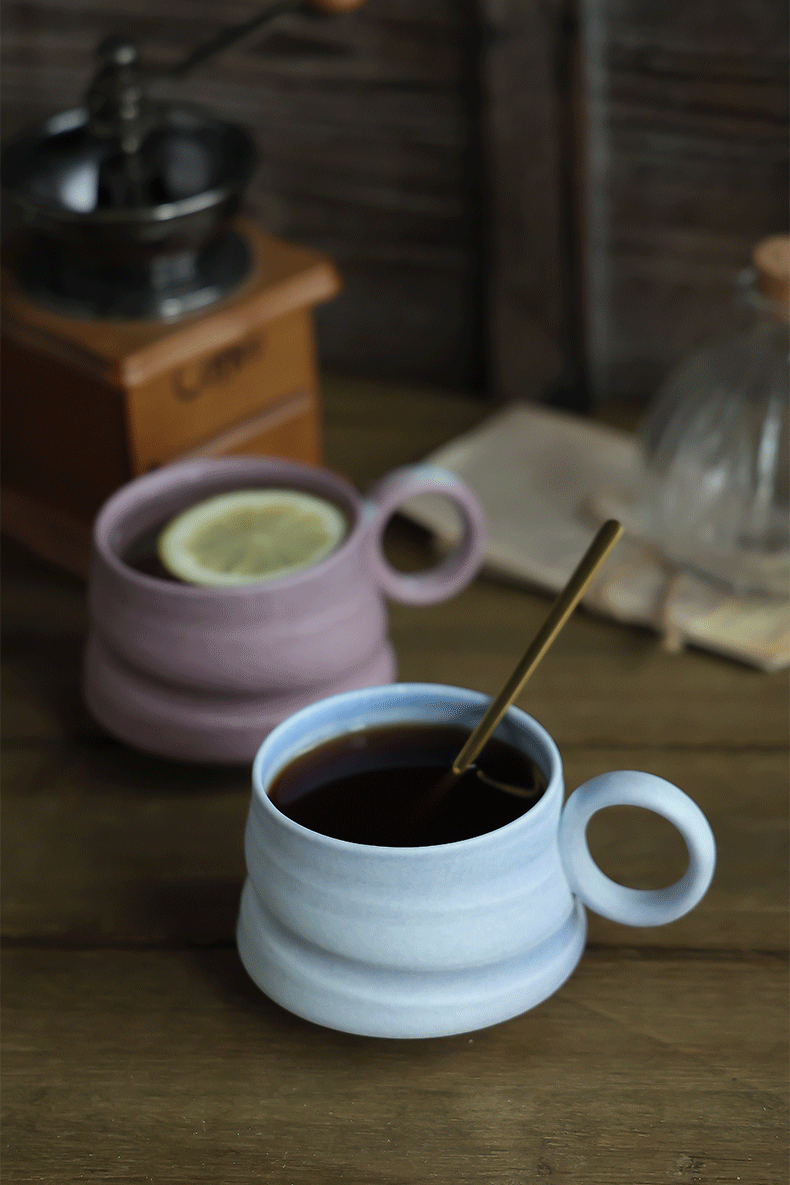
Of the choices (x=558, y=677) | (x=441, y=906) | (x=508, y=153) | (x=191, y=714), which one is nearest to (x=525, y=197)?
(x=508, y=153)

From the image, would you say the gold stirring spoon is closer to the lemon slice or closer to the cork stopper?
the lemon slice

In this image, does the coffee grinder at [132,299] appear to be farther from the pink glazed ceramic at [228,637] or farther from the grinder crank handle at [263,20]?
the pink glazed ceramic at [228,637]

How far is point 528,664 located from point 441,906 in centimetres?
9

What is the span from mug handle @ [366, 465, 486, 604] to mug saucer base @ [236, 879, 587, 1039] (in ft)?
0.74

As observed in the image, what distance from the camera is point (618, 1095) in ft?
1.64

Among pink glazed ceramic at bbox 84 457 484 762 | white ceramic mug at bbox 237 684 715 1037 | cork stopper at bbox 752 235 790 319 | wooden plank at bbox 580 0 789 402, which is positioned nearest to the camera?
white ceramic mug at bbox 237 684 715 1037

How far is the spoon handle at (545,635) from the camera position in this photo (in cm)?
47

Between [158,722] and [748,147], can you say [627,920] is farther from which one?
[748,147]

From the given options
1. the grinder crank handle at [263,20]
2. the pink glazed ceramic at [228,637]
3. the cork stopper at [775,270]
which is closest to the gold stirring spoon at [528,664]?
the pink glazed ceramic at [228,637]

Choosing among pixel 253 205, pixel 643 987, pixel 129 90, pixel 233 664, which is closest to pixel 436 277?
pixel 253 205

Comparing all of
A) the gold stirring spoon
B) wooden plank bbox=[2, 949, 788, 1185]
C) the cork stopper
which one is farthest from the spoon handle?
the cork stopper

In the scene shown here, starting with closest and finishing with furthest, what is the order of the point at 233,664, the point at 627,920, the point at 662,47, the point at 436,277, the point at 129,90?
the point at 627,920 → the point at 233,664 → the point at 129,90 → the point at 662,47 → the point at 436,277

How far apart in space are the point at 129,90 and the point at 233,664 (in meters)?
0.34

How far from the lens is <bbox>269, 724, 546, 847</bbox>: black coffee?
1.61 feet
